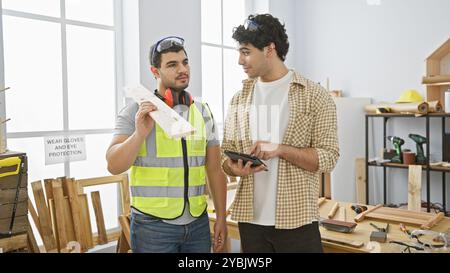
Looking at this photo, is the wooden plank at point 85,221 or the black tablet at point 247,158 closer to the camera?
the black tablet at point 247,158

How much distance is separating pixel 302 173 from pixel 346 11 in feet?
7.53

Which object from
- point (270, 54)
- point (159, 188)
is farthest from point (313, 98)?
point (159, 188)

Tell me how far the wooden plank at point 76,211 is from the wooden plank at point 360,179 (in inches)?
82.0

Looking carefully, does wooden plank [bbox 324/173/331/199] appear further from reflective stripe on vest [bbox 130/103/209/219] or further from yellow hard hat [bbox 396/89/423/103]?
reflective stripe on vest [bbox 130/103/209/219]

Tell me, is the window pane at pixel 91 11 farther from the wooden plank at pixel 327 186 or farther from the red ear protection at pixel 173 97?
the wooden plank at pixel 327 186

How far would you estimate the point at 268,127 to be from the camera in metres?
1.06

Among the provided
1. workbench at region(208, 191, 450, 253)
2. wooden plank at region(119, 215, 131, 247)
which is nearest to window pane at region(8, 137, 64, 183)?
wooden plank at region(119, 215, 131, 247)

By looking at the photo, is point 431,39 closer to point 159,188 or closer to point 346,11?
point 346,11

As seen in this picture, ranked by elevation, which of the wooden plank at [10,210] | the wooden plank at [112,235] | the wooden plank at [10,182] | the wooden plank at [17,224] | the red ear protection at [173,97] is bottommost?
the wooden plank at [112,235]

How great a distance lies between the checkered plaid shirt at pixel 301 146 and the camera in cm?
104

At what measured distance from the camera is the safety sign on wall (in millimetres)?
1755

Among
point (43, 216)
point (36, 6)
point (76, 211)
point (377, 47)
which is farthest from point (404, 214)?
point (36, 6)

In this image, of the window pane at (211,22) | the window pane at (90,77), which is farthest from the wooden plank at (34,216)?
the window pane at (211,22)

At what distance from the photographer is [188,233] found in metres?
1.07
